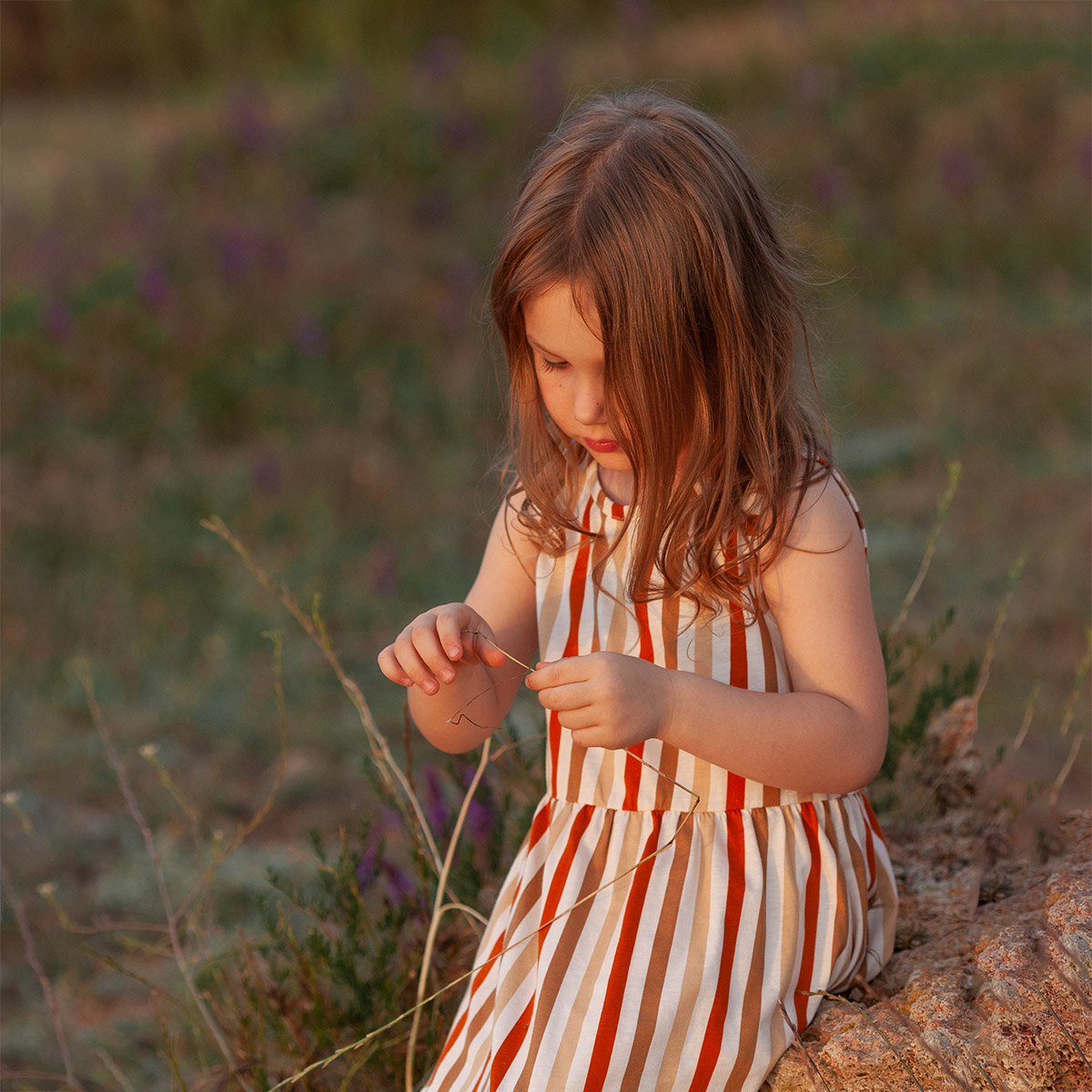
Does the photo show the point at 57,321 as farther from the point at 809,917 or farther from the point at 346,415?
the point at 809,917

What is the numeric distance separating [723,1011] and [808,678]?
455 millimetres

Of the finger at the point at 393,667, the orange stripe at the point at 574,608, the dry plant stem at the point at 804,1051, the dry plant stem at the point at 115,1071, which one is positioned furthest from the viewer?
the dry plant stem at the point at 115,1071

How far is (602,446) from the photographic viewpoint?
159 centimetres

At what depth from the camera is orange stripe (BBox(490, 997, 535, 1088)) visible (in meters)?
1.47

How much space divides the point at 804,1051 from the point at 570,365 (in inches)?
37.7

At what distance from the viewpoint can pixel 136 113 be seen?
361 inches

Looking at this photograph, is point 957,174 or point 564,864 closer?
point 564,864

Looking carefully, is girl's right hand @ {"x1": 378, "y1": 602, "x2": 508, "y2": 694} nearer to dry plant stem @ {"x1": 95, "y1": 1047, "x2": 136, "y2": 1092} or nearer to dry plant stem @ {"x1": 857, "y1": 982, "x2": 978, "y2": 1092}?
dry plant stem @ {"x1": 857, "y1": 982, "x2": 978, "y2": 1092}

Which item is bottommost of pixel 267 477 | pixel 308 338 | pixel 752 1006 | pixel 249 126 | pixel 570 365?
pixel 267 477

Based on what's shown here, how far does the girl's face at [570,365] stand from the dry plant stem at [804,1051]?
2.57ft

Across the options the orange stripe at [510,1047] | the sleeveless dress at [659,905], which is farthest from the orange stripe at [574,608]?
the orange stripe at [510,1047]

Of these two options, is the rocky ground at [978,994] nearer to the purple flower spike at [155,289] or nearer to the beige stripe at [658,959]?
the beige stripe at [658,959]

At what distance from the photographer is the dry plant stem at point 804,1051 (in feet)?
4.64

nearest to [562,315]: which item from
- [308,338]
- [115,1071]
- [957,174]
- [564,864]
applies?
[564,864]
